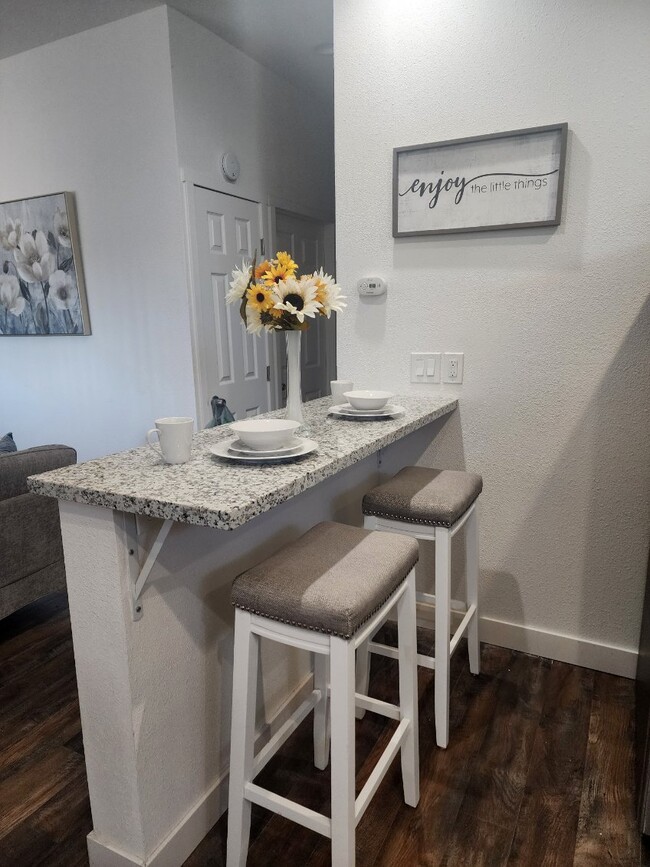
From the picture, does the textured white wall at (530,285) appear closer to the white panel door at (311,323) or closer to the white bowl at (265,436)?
the white bowl at (265,436)

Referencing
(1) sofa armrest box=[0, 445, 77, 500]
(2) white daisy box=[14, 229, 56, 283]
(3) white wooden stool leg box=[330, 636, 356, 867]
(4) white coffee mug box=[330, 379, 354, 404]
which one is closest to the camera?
(3) white wooden stool leg box=[330, 636, 356, 867]

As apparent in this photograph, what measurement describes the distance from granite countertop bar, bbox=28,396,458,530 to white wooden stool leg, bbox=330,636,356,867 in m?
0.32

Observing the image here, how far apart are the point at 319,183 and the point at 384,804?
12.7 feet

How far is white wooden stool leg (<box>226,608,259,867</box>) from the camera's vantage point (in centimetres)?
115

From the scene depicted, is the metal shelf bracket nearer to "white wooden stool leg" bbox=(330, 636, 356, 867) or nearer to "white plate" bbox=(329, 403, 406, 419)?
"white wooden stool leg" bbox=(330, 636, 356, 867)

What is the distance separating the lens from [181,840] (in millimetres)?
1292

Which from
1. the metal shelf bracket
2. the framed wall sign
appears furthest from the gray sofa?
the framed wall sign

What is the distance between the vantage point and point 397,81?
199 cm

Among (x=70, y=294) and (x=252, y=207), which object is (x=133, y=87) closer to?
(x=252, y=207)

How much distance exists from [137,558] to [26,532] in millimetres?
1288

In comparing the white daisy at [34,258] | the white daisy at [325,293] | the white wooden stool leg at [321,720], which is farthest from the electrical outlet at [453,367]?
the white daisy at [34,258]

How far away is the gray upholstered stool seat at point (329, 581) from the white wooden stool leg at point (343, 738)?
5 cm

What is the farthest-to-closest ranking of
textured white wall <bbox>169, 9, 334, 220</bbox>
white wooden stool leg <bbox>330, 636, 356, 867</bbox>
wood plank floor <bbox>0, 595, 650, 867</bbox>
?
textured white wall <bbox>169, 9, 334, 220</bbox> < wood plank floor <bbox>0, 595, 650, 867</bbox> < white wooden stool leg <bbox>330, 636, 356, 867</bbox>

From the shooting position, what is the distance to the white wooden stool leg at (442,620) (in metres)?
1.56
